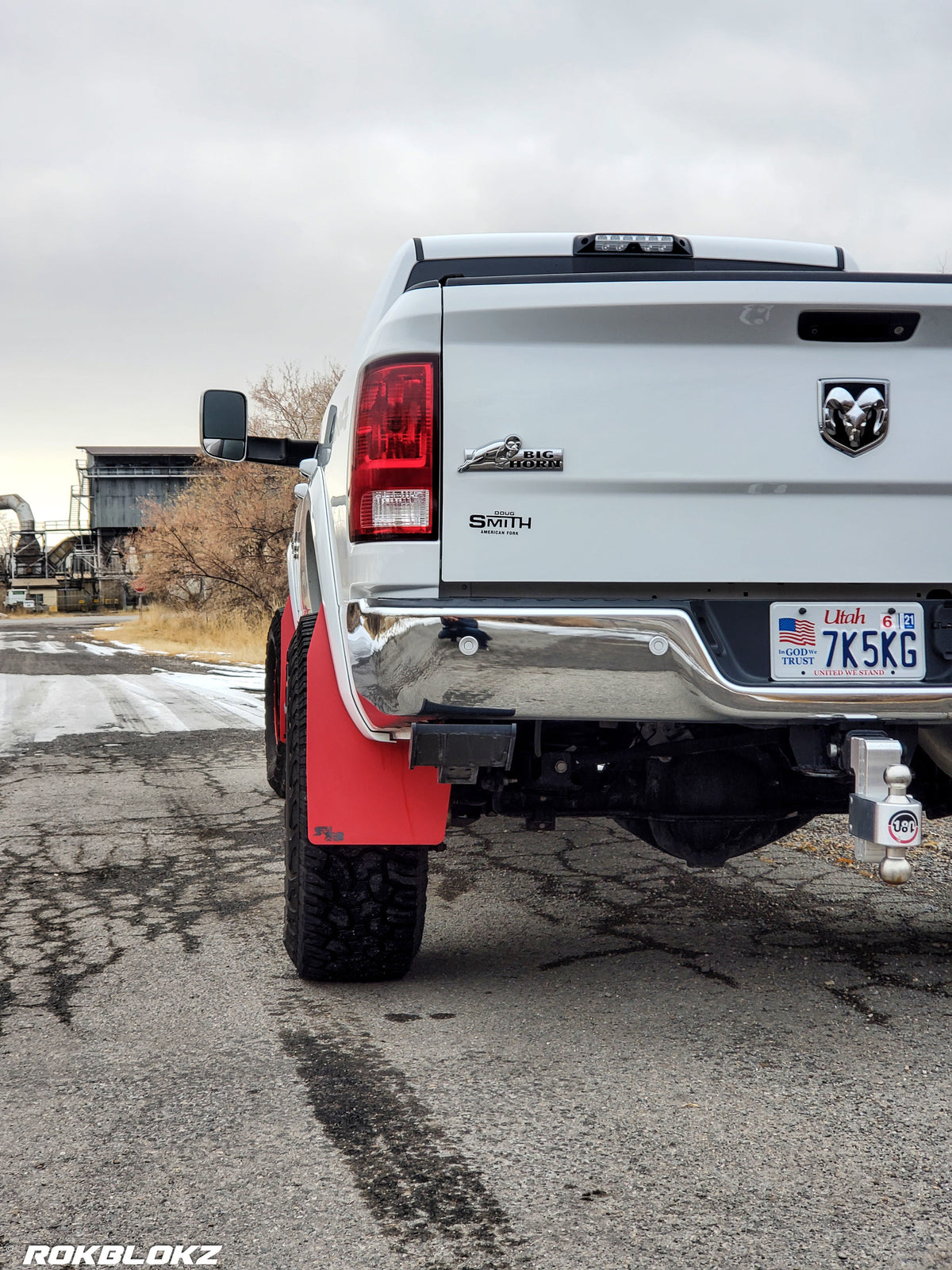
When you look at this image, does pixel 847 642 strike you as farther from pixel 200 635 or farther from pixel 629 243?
pixel 200 635

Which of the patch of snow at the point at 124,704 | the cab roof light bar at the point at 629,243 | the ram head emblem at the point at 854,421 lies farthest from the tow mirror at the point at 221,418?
the patch of snow at the point at 124,704

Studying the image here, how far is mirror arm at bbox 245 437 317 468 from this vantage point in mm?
5449

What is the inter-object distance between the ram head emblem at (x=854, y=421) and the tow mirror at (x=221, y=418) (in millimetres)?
2871

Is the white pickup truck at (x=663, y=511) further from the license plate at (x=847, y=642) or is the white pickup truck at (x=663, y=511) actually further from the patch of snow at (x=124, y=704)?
the patch of snow at (x=124, y=704)

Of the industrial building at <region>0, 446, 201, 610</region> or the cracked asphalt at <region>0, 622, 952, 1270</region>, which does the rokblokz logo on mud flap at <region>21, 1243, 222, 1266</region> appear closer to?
the cracked asphalt at <region>0, 622, 952, 1270</region>

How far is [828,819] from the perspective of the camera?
628 centimetres

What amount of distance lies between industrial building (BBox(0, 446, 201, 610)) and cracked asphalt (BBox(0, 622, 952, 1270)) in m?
69.9

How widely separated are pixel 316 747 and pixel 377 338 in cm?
116

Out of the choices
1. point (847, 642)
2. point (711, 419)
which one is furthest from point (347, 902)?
point (711, 419)

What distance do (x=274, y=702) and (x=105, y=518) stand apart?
7393cm

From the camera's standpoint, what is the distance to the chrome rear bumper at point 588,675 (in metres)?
2.73

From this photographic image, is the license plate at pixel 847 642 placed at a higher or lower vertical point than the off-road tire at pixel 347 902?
higher

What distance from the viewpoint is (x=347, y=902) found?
335cm

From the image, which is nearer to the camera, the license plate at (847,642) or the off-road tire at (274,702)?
the license plate at (847,642)
